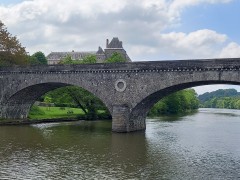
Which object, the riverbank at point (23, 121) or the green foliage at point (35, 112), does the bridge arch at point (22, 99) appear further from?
the green foliage at point (35, 112)

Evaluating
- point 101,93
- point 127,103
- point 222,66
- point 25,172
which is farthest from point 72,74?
point 25,172

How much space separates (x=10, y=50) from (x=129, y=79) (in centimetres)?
2640

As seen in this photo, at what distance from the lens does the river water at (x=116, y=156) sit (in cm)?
2295

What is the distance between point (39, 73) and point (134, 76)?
15.7 metres

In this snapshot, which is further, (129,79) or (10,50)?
(10,50)

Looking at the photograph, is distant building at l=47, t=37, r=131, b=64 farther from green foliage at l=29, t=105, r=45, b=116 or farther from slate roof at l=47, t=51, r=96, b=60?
green foliage at l=29, t=105, r=45, b=116

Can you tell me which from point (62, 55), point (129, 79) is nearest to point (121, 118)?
point (129, 79)

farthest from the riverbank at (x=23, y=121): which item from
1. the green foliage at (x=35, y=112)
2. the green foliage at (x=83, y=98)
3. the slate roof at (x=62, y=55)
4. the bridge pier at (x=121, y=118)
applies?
the slate roof at (x=62, y=55)

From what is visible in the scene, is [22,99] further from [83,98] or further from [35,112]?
[83,98]

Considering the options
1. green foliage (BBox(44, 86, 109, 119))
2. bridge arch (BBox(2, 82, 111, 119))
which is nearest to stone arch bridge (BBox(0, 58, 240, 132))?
bridge arch (BBox(2, 82, 111, 119))

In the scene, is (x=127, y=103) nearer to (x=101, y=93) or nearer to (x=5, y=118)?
(x=101, y=93)

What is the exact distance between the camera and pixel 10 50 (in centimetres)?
5903

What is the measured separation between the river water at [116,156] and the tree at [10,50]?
2038 centimetres

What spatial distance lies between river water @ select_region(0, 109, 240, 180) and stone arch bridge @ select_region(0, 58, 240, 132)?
403cm
